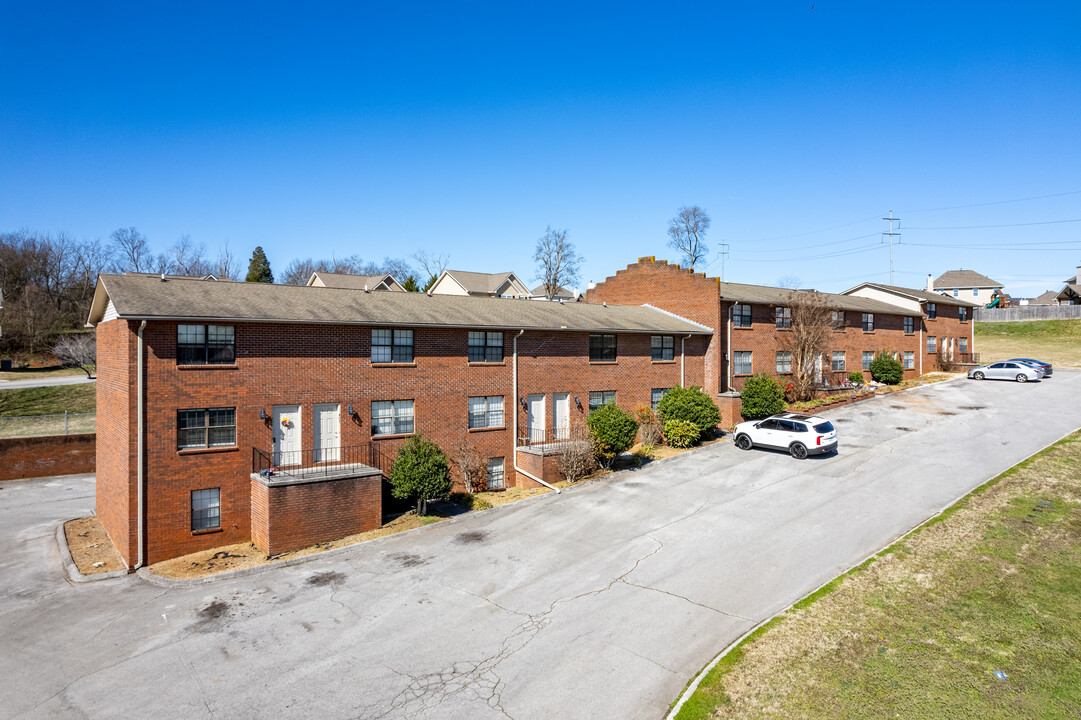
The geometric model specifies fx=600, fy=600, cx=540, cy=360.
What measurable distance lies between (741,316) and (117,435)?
96.7 feet

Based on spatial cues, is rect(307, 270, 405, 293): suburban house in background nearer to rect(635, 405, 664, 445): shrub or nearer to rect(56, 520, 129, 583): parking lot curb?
rect(635, 405, 664, 445): shrub

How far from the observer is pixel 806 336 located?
35.6 meters

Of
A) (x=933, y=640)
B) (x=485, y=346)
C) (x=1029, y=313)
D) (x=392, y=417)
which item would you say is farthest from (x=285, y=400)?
(x=1029, y=313)

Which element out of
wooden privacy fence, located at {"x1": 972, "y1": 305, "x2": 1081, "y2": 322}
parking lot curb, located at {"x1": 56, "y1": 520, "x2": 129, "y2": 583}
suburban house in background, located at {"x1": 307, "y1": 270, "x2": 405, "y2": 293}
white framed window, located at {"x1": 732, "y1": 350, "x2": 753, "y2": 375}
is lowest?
parking lot curb, located at {"x1": 56, "y1": 520, "x2": 129, "y2": 583}

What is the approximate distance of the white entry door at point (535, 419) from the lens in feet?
83.8

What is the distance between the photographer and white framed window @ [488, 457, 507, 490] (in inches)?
958

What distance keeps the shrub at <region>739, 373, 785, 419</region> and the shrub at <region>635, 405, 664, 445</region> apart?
201 inches

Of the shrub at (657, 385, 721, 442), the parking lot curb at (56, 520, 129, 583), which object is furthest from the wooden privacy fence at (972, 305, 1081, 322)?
the parking lot curb at (56, 520, 129, 583)

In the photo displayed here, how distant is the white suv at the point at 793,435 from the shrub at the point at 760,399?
4127mm

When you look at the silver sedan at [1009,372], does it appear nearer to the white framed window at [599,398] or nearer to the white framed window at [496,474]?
the white framed window at [599,398]

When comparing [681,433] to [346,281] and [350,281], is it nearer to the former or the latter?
[346,281]

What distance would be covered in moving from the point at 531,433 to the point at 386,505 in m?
6.98

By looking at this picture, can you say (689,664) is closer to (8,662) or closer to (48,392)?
(8,662)

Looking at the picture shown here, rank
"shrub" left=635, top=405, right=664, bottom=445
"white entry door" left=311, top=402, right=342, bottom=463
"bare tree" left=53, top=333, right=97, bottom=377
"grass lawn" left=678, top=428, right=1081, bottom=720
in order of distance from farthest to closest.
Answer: "bare tree" left=53, top=333, right=97, bottom=377 → "shrub" left=635, top=405, right=664, bottom=445 → "white entry door" left=311, top=402, right=342, bottom=463 → "grass lawn" left=678, top=428, right=1081, bottom=720
